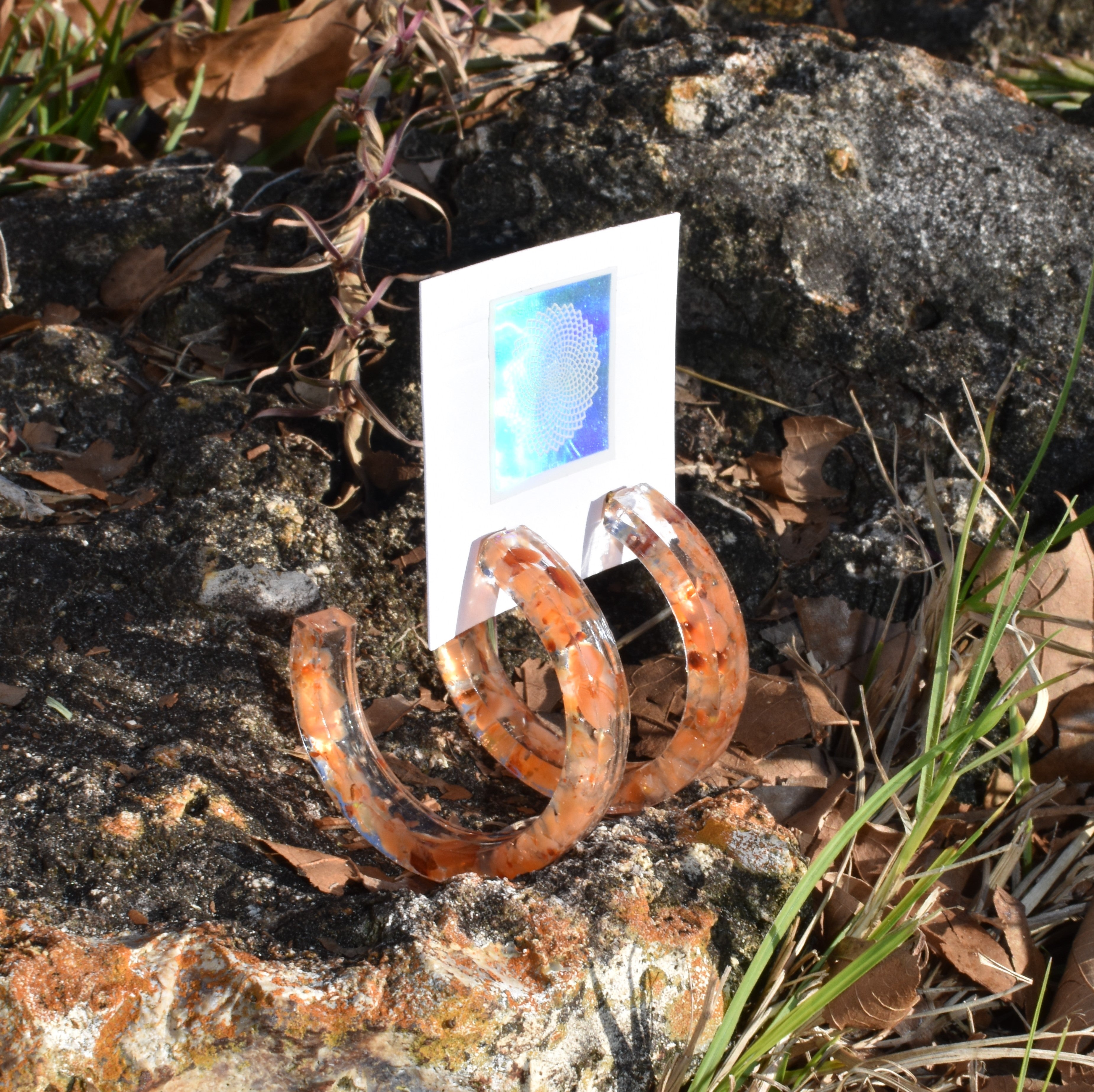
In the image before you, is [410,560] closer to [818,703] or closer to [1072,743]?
[818,703]

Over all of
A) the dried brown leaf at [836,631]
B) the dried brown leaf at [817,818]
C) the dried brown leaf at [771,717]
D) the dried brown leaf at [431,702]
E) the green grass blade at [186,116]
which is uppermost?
the green grass blade at [186,116]

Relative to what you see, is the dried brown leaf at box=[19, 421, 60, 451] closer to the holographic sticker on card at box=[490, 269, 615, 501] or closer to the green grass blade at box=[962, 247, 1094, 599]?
the holographic sticker on card at box=[490, 269, 615, 501]

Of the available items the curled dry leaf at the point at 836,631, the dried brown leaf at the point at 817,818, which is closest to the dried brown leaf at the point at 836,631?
the curled dry leaf at the point at 836,631

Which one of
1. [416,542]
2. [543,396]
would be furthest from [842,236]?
[416,542]

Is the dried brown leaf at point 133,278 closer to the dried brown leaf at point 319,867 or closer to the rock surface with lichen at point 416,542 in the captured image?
the rock surface with lichen at point 416,542

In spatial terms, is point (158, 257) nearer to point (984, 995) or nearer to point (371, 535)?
point (371, 535)

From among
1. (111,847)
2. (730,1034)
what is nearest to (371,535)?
(111,847)
